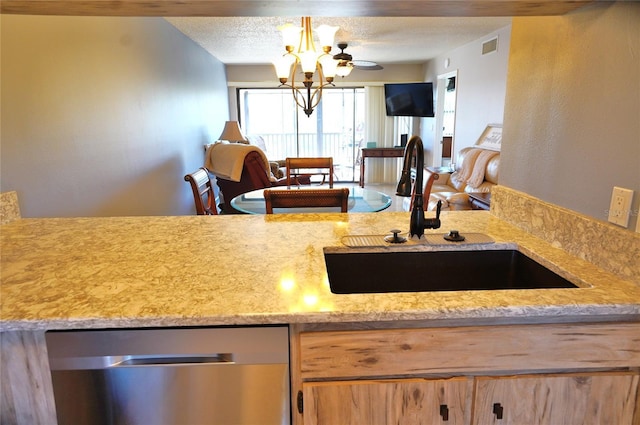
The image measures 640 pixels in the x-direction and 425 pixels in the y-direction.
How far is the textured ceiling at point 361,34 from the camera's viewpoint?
13.9 ft

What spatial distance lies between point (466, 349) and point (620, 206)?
562 mm

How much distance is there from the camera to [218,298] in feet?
3.15

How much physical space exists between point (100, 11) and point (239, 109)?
274 inches

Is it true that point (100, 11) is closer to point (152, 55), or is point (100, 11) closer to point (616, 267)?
point (616, 267)

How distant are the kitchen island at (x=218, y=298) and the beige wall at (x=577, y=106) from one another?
22 cm

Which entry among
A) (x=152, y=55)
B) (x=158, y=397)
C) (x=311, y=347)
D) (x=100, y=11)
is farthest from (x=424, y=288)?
(x=152, y=55)

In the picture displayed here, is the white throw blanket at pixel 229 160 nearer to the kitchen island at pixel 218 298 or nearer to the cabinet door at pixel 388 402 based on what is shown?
the kitchen island at pixel 218 298

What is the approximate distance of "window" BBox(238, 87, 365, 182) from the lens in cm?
838

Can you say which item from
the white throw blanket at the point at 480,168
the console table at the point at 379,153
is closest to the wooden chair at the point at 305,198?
the white throw blanket at the point at 480,168

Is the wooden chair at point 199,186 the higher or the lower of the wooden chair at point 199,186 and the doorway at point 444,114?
the lower

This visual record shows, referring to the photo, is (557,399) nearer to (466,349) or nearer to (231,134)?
(466,349)

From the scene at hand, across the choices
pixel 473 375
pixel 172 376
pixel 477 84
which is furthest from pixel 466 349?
A: pixel 477 84

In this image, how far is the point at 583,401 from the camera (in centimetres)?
98

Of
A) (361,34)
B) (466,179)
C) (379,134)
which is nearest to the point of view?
(466,179)
